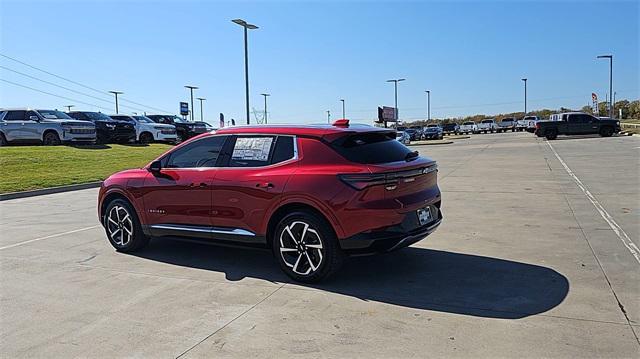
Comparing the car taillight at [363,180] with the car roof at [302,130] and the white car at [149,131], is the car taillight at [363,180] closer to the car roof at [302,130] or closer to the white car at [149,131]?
the car roof at [302,130]

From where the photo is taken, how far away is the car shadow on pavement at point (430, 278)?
466 centimetres

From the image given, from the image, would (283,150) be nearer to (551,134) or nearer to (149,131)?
(149,131)

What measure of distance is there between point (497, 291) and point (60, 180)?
14.1 m

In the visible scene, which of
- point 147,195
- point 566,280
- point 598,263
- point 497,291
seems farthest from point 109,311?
point 598,263

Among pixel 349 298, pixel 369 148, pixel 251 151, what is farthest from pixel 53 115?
pixel 349 298

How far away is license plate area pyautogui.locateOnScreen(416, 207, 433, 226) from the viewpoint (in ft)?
17.6

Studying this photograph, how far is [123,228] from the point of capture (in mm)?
6910

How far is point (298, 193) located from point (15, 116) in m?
22.6

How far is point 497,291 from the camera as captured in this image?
196 inches

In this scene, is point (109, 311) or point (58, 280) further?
point (58, 280)

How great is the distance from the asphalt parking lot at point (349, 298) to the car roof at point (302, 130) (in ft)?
5.20

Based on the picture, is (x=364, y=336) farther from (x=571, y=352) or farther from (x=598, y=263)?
(x=598, y=263)

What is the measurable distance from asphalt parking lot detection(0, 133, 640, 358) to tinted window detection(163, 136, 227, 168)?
122 cm

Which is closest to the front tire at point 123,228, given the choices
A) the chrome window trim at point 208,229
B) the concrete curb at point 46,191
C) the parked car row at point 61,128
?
the chrome window trim at point 208,229
